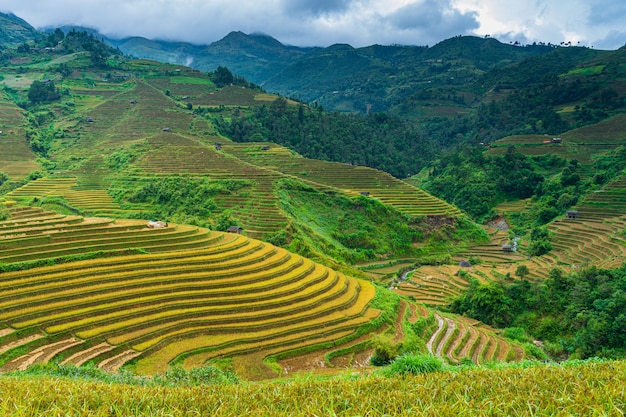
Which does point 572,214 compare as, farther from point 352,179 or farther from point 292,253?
point 292,253

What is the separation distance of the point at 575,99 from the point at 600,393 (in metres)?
102

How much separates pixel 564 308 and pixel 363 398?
28.5 metres

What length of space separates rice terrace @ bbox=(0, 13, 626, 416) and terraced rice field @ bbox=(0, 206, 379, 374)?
104 millimetres

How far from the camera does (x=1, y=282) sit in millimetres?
18328

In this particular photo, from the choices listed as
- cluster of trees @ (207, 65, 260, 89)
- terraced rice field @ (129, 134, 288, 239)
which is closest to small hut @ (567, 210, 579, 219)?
terraced rice field @ (129, 134, 288, 239)

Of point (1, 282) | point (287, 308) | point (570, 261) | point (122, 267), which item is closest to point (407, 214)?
point (570, 261)

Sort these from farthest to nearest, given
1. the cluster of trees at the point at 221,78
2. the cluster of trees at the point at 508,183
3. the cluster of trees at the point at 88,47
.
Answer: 1. the cluster of trees at the point at 221,78
2. the cluster of trees at the point at 88,47
3. the cluster of trees at the point at 508,183

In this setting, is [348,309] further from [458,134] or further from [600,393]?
[458,134]

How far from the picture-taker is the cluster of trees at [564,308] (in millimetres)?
23703

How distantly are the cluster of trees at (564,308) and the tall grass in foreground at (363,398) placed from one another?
20763 millimetres

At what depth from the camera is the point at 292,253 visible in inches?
Answer: 1147

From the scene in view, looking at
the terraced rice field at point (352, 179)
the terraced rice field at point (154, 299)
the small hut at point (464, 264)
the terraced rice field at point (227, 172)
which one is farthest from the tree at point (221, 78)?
the terraced rice field at point (154, 299)

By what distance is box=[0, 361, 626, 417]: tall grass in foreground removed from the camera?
18.0ft

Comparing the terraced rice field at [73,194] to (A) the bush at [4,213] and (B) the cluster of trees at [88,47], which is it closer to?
(A) the bush at [4,213]
